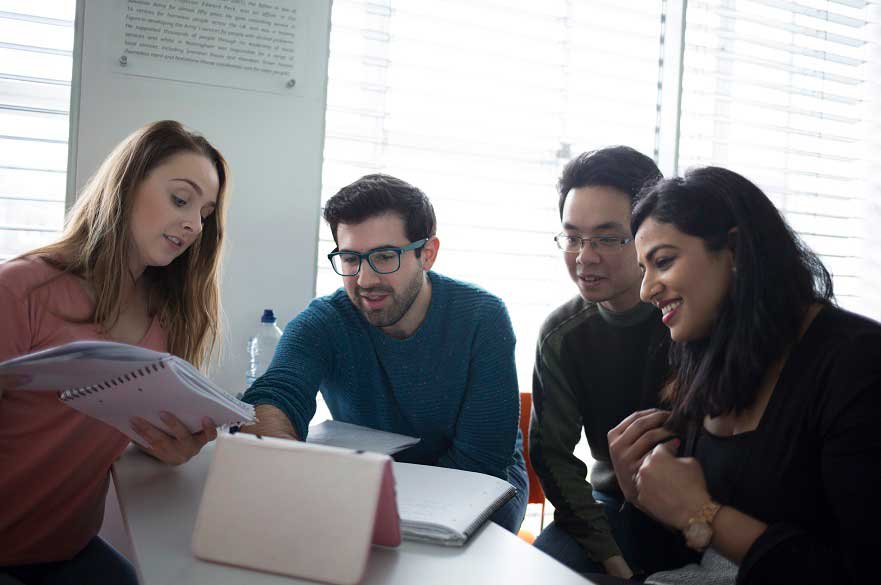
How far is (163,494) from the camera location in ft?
3.72

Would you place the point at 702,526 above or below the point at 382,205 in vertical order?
below

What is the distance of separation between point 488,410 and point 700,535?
70 cm

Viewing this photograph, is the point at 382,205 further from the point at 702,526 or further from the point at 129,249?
the point at 702,526

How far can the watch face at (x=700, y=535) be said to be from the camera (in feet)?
3.47

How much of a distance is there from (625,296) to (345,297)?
2.41 feet

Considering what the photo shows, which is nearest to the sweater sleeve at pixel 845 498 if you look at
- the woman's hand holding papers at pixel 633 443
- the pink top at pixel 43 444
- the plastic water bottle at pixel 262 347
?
the woman's hand holding papers at pixel 633 443

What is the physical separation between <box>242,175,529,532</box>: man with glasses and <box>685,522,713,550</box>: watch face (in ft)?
2.00

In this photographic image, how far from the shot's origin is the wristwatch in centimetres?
106

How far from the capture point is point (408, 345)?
1.77 metres

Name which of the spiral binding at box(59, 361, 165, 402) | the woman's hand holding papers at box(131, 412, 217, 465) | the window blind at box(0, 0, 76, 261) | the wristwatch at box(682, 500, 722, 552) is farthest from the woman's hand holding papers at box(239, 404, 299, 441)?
the window blind at box(0, 0, 76, 261)

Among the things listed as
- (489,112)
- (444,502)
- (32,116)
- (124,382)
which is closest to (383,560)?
(444,502)

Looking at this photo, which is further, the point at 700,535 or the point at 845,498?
the point at 700,535

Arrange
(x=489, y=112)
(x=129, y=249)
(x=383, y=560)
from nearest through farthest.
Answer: (x=383, y=560)
(x=129, y=249)
(x=489, y=112)

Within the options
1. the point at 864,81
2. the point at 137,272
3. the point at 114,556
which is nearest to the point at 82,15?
the point at 137,272
